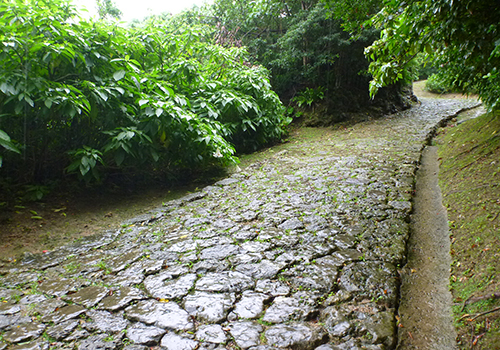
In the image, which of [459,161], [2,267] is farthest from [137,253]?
[459,161]

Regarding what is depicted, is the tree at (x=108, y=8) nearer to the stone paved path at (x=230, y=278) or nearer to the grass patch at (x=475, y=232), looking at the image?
the stone paved path at (x=230, y=278)

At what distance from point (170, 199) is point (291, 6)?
26.8 feet

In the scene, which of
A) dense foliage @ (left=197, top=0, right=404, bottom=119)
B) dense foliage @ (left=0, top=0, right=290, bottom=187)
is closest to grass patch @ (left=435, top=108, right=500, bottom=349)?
dense foliage @ (left=0, top=0, right=290, bottom=187)

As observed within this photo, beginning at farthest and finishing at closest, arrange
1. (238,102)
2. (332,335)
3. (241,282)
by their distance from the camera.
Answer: (238,102)
(241,282)
(332,335)

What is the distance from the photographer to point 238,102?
19.3 ft

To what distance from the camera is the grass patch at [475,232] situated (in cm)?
188

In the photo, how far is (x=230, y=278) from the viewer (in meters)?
2.45

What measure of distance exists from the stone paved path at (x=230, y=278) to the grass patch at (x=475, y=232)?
43 centimetres

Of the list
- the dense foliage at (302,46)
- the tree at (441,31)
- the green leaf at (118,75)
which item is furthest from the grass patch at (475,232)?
the dense foliage at (302,46)

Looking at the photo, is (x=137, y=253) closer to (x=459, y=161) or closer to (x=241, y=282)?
(x=241, y=282)

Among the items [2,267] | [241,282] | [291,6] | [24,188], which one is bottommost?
[241,282]

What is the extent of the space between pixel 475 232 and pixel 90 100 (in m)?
4.36

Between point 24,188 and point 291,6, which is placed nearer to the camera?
point 24,188

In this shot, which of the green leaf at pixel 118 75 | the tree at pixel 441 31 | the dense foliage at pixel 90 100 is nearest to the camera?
the tree at pixel 441 31
